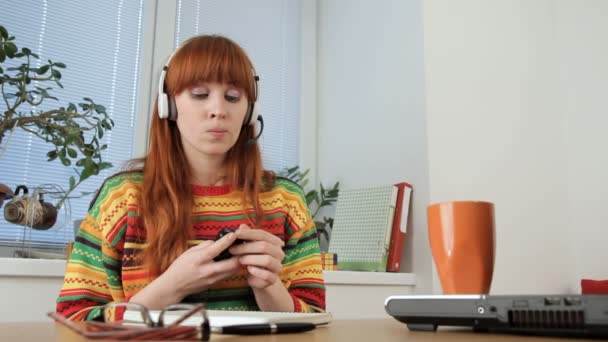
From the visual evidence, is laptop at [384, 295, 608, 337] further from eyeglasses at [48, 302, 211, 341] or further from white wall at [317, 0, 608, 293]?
white wall at [317, 0, 608, 293]

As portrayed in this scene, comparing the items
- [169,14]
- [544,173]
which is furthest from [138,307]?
[544,173]

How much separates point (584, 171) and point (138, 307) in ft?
8.06

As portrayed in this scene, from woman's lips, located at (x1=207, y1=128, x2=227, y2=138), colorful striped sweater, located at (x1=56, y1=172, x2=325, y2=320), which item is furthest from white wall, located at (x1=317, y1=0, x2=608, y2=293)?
woman's lips, located at (x1=207, y1=128, x2=227, y2=138)

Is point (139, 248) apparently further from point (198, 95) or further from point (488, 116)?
point (488, 116)

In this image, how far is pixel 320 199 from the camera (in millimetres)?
2275

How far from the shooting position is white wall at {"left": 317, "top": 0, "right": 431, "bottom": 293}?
1.92m

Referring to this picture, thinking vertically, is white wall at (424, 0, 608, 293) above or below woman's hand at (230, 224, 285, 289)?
above

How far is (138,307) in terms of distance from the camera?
41 centimetres

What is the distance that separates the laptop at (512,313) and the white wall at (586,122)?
2105mm

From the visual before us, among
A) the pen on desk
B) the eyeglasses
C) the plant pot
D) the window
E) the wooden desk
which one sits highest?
the window

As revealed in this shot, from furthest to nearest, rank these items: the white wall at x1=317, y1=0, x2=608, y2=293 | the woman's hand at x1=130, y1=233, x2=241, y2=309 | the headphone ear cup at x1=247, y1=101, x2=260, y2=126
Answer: the white wall at x1=317, y1=0, x2=608, y2=293, the headphone ear cup at x1=247, y1=101, x2=260, y2=126, the woman's hand at x1=130, y1=233, x2=241, y2=309

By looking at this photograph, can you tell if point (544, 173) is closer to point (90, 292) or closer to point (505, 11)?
point (505, 11)

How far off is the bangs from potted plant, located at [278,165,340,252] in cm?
104

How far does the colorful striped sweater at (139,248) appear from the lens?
3.32ft
